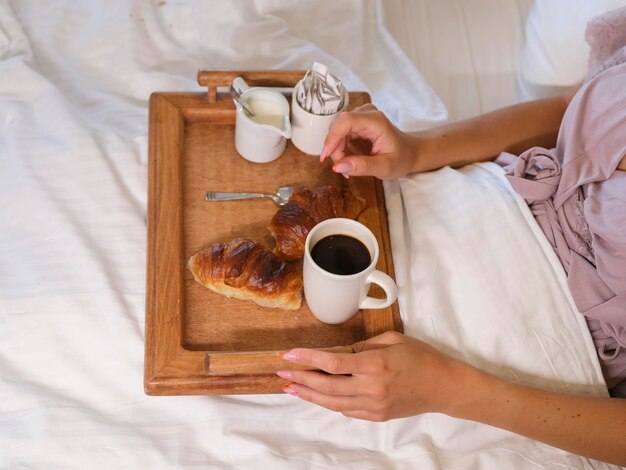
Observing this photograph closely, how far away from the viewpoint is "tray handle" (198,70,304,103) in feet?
3.67

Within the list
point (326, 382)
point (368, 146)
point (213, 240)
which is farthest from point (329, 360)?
point (368, 146)

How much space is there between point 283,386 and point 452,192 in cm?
42

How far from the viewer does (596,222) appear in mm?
937

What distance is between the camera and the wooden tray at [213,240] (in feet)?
2.85

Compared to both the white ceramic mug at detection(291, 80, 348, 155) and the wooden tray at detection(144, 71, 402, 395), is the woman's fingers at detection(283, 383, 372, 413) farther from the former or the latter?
the white ceramic mug at detection(291, 80, 348, 155)

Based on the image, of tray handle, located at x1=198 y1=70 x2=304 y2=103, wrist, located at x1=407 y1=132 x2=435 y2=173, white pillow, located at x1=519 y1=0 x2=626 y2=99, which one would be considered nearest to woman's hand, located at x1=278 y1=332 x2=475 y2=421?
wrist, located at x1=407 y1=132 x2=435 y2=173

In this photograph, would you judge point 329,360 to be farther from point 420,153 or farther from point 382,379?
point 420,153

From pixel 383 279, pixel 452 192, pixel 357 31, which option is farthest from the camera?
pixel 357 31

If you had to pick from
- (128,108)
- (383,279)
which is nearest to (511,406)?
(383,279)

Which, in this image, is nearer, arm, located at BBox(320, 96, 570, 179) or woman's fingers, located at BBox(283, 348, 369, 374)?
woman's fingers, located at BBox(283, 348, 369, 374)

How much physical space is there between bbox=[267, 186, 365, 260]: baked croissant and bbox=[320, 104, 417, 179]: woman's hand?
4 centimetres

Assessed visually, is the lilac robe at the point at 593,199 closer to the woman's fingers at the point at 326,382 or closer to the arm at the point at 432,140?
the arm at the point at 432,140

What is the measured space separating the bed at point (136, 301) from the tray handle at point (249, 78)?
0.50ft

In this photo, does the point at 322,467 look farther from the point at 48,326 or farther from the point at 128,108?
the point at 128,108
